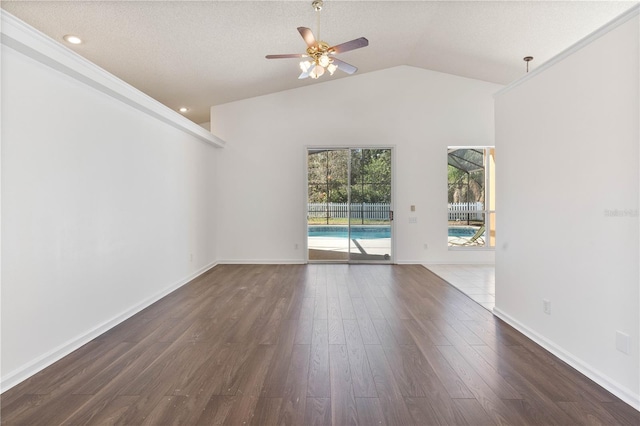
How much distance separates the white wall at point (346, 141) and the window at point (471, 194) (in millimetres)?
280

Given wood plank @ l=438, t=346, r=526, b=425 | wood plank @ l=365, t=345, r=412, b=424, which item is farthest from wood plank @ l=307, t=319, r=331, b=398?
wood plank @ l=438, t=346, r=526, b=425

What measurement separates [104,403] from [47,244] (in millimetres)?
1278

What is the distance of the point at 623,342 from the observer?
1.88 meters

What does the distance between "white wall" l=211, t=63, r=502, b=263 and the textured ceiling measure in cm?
52

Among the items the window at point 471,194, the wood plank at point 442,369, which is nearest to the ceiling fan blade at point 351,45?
the wood plank at point 442,369

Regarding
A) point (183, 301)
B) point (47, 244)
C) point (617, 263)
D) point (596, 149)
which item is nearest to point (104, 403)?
point (47, 244)

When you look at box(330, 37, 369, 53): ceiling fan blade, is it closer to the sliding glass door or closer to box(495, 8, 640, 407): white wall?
box(495, 8, 640, 407): white wall

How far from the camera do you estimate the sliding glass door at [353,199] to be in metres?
6.18

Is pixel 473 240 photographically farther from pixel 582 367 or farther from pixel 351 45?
pixel 351 45

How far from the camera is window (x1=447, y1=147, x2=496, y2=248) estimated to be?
20.6ft

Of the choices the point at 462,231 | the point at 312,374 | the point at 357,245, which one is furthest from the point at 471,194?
the point at 312,374

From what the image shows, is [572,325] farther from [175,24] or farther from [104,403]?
[175,24]

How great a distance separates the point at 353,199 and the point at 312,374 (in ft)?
14.3

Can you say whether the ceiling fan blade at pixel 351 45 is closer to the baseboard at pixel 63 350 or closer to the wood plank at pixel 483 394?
the wood plank at pixel 483 394
